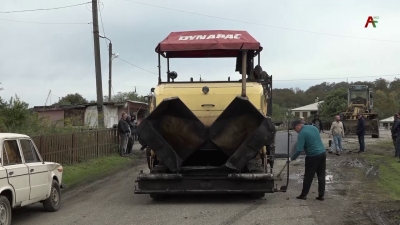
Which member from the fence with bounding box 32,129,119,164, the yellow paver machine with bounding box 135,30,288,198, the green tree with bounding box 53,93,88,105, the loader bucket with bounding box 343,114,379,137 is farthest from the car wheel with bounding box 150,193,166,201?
the green tree with bounding box 53,93,88,105

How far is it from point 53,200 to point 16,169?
1727mm

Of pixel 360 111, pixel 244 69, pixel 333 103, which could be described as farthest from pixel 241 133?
pixel 333 103

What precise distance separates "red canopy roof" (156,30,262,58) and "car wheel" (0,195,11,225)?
16.9 feet

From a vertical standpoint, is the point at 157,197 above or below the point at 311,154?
below

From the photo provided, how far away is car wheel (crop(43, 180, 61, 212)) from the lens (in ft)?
32.0

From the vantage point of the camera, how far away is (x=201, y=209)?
9789 millimetres

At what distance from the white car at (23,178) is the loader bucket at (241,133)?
10.9ft

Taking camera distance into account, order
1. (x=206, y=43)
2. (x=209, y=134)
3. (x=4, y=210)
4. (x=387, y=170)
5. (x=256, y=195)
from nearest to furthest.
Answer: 1. (x=4, y=210)
2. (x=209, y=134)
3. (x=256, y=195)
4. (x=206, y=43)
5. (x=387, y=170)

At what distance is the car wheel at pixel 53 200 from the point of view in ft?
32.0

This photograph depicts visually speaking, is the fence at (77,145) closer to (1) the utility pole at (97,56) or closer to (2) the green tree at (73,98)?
(1) the utility pole at (97,56)

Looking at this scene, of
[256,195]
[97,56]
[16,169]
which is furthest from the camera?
[97,56]

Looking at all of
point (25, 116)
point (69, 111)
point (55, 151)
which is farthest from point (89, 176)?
point (69, 111)

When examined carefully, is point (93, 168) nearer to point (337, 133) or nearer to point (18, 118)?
point (18, 118)

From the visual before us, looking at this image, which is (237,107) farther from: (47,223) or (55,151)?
(55,151)
